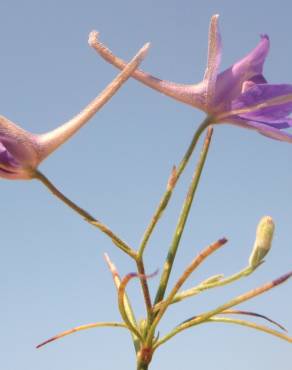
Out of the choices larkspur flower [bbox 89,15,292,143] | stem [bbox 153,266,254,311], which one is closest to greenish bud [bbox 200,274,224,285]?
stem [bbox 153,266,254,311]

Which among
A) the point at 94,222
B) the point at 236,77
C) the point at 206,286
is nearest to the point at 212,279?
the point at 206,286

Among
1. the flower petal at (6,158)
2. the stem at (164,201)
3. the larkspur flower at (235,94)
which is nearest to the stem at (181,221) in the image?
the stem at (164,201)

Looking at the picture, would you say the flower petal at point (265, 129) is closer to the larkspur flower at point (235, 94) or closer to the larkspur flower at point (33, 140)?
the larkspur flower at point (235, 94)

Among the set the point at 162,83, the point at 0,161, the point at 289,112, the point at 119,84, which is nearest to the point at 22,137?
the point at 0,161

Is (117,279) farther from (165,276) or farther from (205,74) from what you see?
(205,74)

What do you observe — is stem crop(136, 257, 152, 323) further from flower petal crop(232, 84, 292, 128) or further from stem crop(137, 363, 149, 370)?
flower petal crop(232, 84, 292, 128)

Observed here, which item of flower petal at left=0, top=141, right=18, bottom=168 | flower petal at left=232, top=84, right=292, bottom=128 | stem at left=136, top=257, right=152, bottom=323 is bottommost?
stem at left=136, top=257, right=152, bottom=323

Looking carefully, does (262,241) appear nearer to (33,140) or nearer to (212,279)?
(212,279)
